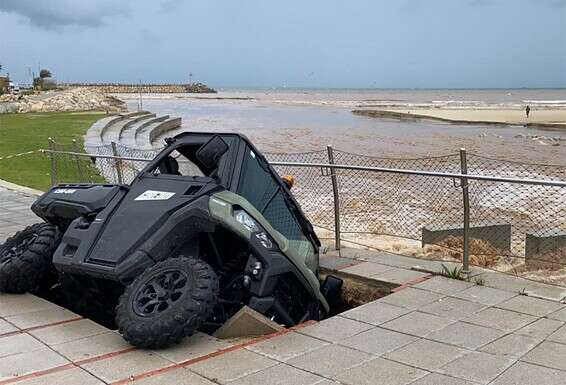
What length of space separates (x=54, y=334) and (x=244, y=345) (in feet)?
4.72

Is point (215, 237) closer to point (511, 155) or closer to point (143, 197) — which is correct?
point (143, 197)

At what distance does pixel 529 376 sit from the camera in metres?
3.68

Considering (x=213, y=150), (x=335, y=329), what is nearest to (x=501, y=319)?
(x=335, y=329)

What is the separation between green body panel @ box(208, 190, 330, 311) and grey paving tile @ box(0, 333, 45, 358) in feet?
5.00

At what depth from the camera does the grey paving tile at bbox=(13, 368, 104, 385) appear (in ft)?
12.2

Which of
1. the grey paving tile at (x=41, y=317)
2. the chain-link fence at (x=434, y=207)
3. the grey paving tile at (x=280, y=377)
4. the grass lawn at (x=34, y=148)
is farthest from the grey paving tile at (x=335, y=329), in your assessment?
the grass lawn at (x=34, y=148)

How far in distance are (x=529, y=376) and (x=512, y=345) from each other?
1.66 feet

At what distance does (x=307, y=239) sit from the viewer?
5.77 metres

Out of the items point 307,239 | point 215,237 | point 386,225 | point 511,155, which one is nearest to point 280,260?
point 215,237

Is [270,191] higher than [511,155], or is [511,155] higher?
[270,191]

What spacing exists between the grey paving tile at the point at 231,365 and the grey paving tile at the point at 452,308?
157 centimetres

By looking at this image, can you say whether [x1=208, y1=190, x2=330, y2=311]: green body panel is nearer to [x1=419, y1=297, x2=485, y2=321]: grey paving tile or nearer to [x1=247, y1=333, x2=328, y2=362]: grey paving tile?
[x1=247, y1=333, x2=328, y2=362]: grey paving tile

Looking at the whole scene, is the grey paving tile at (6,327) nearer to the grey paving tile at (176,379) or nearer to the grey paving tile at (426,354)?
the grey paving tile at (176,379)

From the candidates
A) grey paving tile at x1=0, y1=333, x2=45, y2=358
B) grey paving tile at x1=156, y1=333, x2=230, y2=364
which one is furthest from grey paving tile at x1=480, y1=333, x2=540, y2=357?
grey paving tile at x1=0, y1=333, x2=45, y2=358
